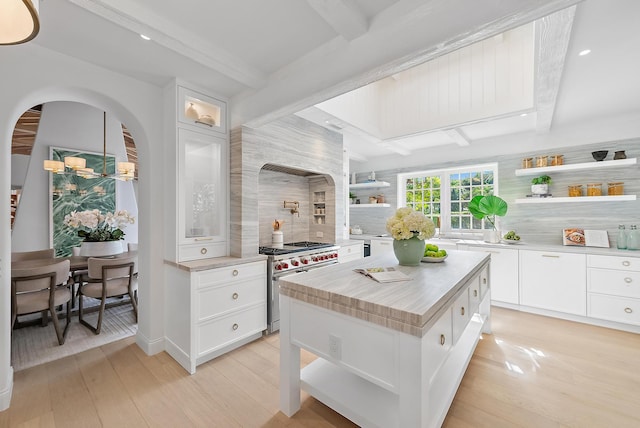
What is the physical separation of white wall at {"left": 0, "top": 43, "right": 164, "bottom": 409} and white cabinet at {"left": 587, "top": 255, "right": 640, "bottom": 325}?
4.81 metres

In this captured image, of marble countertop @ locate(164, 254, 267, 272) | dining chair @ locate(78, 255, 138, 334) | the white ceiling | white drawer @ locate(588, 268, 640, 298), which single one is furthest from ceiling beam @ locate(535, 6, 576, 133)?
dining chair @ locate(78, 255, 138, 334)

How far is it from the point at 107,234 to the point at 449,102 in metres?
4.73

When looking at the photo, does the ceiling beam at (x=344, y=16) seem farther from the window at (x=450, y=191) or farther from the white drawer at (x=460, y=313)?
the window at (x=450, y=191)

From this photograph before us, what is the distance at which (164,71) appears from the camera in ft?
7.61

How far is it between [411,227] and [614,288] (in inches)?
117

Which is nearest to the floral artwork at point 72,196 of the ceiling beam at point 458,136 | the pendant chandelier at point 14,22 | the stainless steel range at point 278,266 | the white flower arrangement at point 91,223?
the white flower arrangement at point 91,223

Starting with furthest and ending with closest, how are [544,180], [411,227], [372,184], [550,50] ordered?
[372,184], [544,180], [411,227], [550,50]

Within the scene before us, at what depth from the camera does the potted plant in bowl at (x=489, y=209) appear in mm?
Result: 3966

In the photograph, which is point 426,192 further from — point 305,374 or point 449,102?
point 305,374

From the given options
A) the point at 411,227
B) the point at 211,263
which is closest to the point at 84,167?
the point at 211,263

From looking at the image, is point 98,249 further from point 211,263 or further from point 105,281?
point 211,263

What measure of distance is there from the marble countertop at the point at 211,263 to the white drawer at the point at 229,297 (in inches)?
7.6

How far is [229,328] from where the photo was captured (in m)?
2.50

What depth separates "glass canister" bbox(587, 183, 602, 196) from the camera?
341 centimetres
